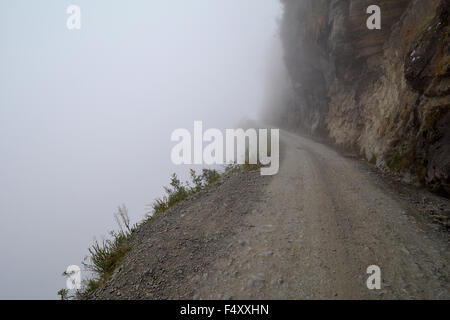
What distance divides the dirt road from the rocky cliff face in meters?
Result: 1.82

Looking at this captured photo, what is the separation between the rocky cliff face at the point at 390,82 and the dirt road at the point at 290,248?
182cm

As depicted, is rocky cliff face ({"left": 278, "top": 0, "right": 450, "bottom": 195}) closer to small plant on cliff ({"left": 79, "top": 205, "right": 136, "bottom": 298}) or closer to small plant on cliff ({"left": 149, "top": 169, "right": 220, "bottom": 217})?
small plant on cliff ({"left": 149, "top": 169, "right": 220, "bottom": 217})

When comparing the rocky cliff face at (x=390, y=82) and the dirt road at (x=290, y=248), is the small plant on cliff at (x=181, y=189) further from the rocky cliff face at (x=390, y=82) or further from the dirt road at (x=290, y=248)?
the rocky cliff face at (x=390, y=82)

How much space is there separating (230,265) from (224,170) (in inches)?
263

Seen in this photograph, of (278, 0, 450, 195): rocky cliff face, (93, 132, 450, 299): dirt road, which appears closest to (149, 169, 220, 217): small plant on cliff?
(93, 132, 450, 299): dirt road

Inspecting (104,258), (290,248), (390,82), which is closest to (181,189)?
(104,258)

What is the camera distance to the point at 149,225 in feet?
19.6

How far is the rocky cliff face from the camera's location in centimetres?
627

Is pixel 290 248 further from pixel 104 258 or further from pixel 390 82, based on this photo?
pixel 390 82

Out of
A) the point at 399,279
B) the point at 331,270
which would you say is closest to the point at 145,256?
the point at 331,270

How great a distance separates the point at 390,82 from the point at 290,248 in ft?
35.4

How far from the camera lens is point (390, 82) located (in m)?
9.91

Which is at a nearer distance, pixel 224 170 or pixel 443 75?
pixel 443 75
